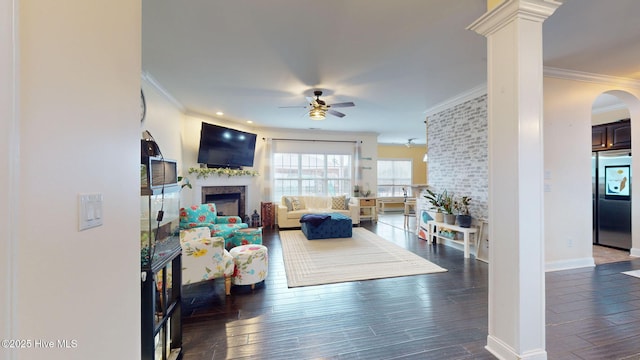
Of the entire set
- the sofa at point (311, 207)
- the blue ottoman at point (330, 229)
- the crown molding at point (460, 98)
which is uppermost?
the crown molding at point (460, 98)

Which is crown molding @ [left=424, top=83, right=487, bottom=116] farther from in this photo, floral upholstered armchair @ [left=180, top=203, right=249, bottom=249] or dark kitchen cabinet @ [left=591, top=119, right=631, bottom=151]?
floral upholstered armchair @ [left=180, top=203, right=249, bottom=249]

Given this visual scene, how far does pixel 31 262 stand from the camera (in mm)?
618

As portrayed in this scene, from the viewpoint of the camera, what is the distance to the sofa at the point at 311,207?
20.5ft

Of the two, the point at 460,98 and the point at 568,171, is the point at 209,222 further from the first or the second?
the point at 568,171

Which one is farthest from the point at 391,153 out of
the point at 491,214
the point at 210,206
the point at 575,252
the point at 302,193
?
the point at 491,214

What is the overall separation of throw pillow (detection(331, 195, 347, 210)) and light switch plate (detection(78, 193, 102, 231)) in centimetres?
600

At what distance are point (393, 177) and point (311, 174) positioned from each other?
3.97 metres

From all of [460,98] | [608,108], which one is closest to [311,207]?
[460,98]

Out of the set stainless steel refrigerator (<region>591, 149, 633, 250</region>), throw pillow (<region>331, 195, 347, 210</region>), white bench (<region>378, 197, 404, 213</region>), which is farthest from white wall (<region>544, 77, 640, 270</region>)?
white bench (<region>378, 197, 404, 213</region>)

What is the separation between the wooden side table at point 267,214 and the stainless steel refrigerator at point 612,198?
6660 mm

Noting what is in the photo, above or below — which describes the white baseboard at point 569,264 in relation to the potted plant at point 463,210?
below

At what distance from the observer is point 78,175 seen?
81 centimetres

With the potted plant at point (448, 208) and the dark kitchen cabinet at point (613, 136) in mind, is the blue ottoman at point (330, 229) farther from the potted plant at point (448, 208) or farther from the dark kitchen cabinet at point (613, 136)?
the dark kitchen cabinet at point (613, 136)

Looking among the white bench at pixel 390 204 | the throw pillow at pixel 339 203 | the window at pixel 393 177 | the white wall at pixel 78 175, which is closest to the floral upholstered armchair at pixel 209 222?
the white wall at pixel 78 175
